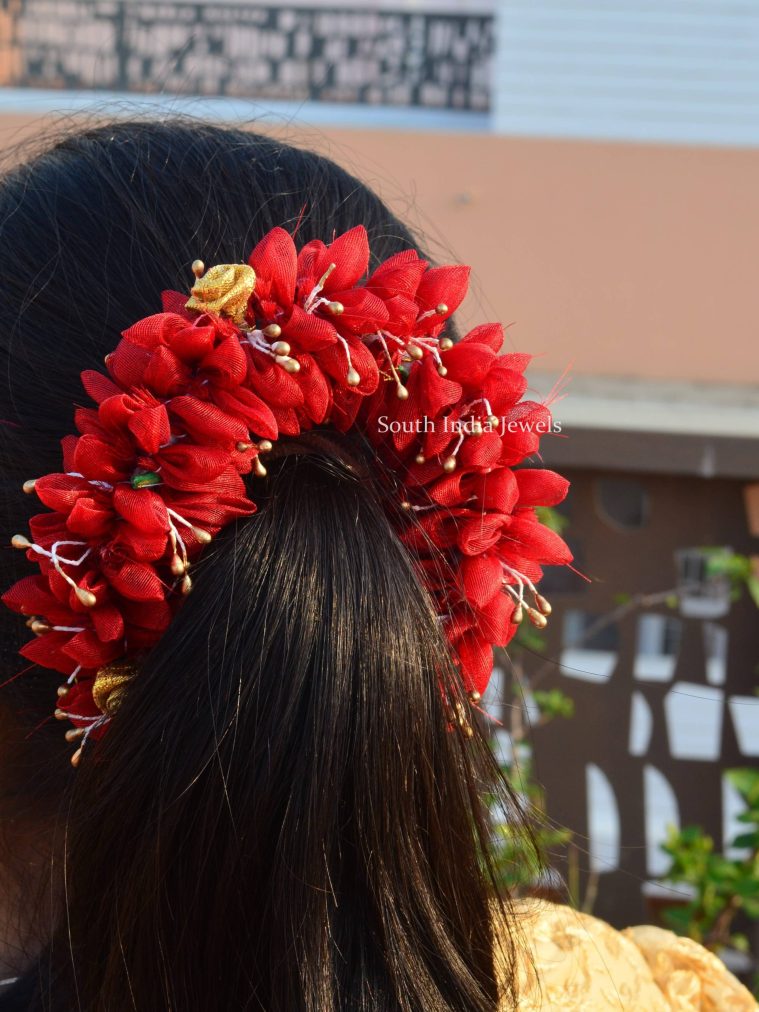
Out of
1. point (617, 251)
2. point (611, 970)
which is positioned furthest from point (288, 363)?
point (617, 251)

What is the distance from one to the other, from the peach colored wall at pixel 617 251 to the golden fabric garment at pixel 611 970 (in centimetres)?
175

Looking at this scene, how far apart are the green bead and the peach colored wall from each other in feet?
6.51

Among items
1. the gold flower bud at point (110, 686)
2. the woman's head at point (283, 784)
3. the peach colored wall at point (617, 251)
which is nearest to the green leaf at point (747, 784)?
the peach colored wall at point (617, 251)

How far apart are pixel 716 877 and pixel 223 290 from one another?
6.64 feet

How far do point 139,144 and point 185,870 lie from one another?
577mm

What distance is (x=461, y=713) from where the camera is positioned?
70cm

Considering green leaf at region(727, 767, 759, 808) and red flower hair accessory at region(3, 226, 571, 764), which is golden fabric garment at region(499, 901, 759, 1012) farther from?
green leaf at region(727, 767, 759, 808)

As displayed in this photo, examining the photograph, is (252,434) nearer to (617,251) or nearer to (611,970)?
(611,970)

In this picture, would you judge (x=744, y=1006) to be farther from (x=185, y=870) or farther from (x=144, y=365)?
(x=144, y=365)

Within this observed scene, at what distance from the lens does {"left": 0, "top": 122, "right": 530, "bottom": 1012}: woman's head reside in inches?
25.5

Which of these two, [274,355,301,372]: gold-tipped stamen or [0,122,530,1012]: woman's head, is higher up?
[274,355,301,372]: gold-tipped stamen

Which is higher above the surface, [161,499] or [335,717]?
[161,499]

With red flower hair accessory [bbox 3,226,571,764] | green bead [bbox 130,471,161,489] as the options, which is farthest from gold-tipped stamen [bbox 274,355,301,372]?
green bead [bbox 130,471,161,489]

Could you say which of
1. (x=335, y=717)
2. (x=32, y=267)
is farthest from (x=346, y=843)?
(x=32, y=267)
